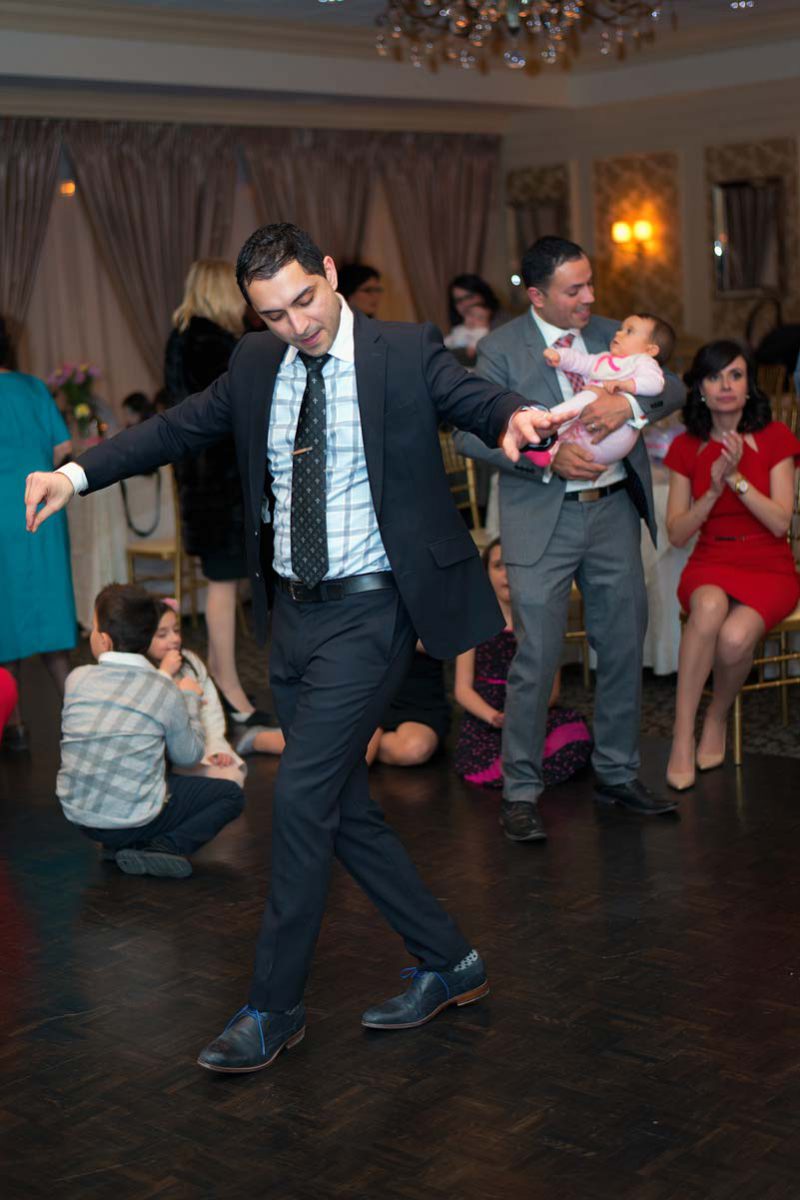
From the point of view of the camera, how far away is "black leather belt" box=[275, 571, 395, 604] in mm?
2984

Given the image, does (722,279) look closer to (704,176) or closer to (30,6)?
(704,176)

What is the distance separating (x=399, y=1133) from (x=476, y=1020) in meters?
0.49

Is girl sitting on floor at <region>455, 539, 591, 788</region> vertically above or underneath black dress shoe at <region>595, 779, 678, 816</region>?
above

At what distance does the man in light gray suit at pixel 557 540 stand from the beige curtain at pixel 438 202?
862cm

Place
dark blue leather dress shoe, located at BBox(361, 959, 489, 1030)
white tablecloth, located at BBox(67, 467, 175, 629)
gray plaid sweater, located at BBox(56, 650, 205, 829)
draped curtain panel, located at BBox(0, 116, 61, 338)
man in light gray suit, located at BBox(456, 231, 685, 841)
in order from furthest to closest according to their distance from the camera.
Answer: draped curtain panel, located at BBox(0, 116, 61, 338) < white tablecloth, located at BBox(67, 467, 175, 629) < man in light gray suit, located at BBox(456, 231, 685, 841) < gray plaid sweater, located at BBox(56, 650, 205, 829) < dark blue leather dress shoe, located at BBox(361, 959, 489, 1030)

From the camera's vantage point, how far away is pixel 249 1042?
3027 mm

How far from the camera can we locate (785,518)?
482cm

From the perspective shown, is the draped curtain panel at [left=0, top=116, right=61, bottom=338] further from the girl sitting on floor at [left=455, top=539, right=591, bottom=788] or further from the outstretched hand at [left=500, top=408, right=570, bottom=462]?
the outstretched hand at [left=500, top=408, right=570, bottom=462]

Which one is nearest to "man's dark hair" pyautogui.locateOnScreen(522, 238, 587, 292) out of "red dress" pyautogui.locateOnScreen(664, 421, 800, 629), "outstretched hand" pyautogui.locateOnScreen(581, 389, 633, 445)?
"outstretched hand" pyautogui.locateOnScreen(581, 389, 633, 445)

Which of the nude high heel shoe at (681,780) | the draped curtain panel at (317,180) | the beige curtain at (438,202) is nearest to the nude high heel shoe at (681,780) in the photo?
the nude high heel shoe at (681,780)

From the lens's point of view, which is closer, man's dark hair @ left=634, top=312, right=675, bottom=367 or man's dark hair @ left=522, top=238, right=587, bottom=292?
man's dark hair @ left=522, top=238, right=587, bottom=292

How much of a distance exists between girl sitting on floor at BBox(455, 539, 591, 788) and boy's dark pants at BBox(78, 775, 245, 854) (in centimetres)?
96

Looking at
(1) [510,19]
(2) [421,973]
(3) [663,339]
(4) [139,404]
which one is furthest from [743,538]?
(4) [139,404]

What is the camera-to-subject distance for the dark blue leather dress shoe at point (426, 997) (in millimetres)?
3199
